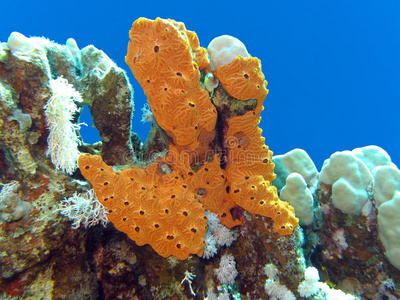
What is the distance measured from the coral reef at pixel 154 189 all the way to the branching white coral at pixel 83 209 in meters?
0.01

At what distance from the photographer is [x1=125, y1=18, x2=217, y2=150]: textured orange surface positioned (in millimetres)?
2143

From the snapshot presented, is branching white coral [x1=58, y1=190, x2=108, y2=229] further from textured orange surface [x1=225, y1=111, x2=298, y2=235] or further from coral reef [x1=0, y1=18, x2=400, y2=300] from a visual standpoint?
textured orange surface [x1=225, y1=111, x2=298, y2=235]

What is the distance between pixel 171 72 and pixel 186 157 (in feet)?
3.12

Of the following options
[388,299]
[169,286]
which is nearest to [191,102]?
[169,286]

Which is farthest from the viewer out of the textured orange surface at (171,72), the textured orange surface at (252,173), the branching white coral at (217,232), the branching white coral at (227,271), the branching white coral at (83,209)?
the branching white coral at (217,232)

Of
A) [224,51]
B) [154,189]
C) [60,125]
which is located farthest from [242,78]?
[60,125]

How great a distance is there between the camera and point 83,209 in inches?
90.3

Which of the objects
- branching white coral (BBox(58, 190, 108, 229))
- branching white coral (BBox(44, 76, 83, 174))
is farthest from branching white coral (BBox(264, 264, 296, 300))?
branching white coral (BBox(44, 76, 83, 174))

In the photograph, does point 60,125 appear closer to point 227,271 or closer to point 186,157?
point 186,157

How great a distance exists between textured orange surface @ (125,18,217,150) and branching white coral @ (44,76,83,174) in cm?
78

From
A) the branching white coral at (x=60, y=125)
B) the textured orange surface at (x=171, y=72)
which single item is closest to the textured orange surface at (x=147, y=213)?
the branching white coral at (x=60, y=125)

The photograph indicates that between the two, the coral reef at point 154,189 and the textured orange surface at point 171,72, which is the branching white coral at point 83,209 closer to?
the coral reef at point 154,189

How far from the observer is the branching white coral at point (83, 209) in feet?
7.41

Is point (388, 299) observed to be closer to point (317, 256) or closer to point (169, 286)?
point (317, 256)
